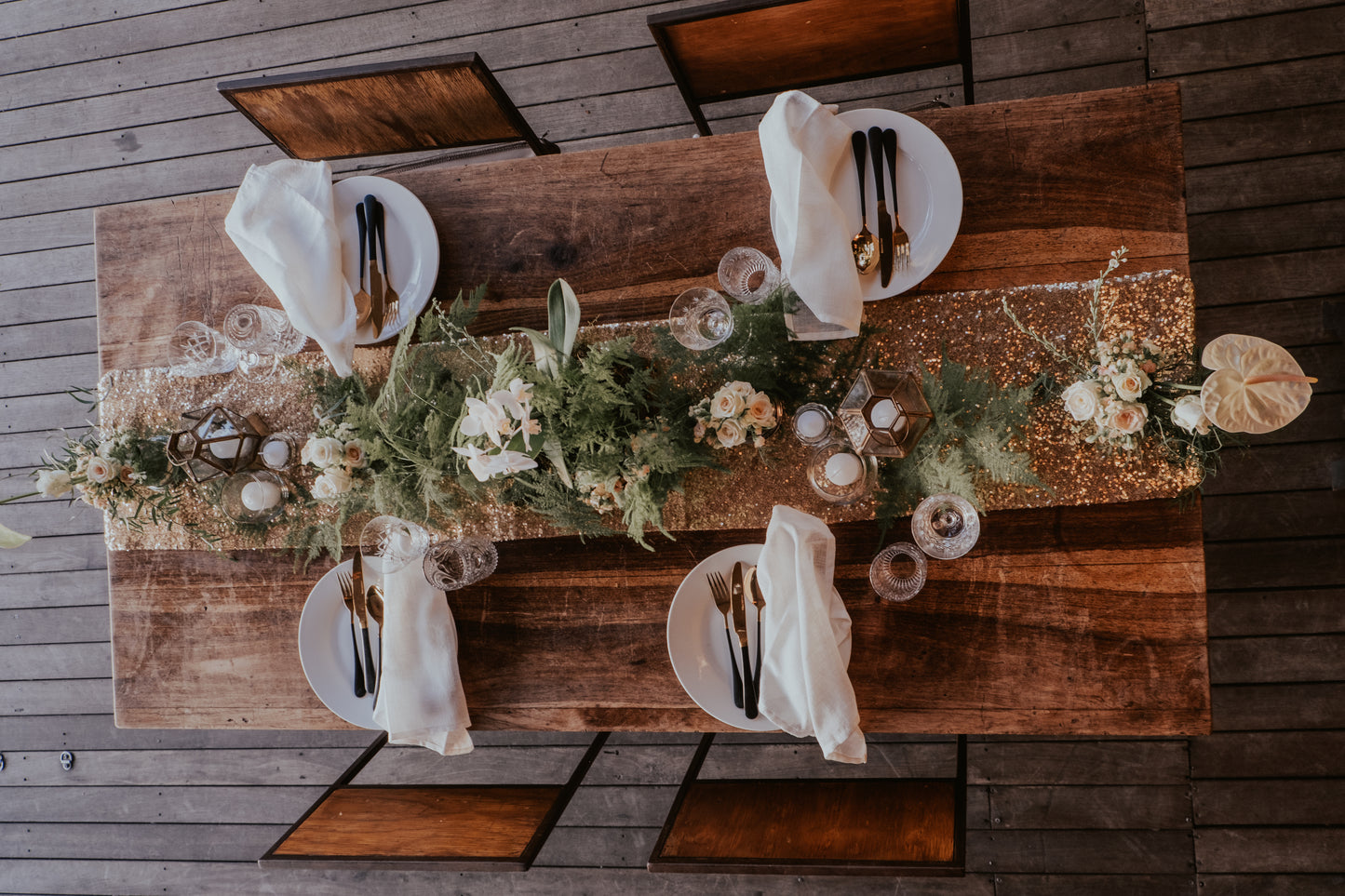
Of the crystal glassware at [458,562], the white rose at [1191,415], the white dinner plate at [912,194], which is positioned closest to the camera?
the white rose at [1191,415]

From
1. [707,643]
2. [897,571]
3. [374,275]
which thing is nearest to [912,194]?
[897,571]

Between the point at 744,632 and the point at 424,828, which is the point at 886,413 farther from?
the point at 424,828

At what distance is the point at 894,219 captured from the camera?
4.98ft

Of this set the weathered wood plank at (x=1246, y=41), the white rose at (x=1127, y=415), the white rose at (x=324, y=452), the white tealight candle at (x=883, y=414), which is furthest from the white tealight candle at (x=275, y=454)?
the weathered wood plank at (x=1246, y=41)

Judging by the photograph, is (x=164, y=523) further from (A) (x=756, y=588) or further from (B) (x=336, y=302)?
(A) (x=756, y=588)

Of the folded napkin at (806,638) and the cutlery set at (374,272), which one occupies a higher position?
the cutlery set at (374,272)

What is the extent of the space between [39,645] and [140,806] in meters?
0.67

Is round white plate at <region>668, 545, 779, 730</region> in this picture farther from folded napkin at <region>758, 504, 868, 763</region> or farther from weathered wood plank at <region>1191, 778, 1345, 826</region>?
weathered wood plank at <region>1191, 778, 1345, 826</region>

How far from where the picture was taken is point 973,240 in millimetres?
1553

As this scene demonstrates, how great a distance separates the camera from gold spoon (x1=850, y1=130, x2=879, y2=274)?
150 centimetres

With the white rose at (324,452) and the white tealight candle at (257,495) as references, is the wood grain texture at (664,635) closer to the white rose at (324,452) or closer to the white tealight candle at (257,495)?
the white tealight candle at (257,495)

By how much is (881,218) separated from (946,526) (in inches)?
22.5

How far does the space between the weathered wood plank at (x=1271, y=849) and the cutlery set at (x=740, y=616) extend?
1.64m

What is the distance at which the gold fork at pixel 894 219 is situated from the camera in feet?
4.92
